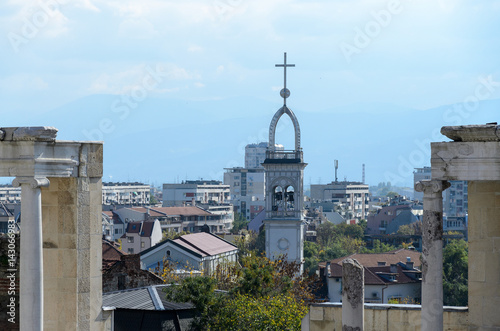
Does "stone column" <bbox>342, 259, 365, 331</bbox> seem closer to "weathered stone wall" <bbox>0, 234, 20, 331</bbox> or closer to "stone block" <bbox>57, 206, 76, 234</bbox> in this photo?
"stone block" <bbox>57, 206, 76, 234</bbox>

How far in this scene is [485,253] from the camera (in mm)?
15219

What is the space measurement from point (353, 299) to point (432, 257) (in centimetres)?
185

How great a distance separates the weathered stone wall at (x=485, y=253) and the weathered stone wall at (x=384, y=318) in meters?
0.44

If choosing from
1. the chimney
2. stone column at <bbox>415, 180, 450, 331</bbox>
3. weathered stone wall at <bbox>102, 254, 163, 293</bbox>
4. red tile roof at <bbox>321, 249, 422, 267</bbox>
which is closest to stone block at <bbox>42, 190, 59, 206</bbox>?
stone column at <bbox>415, 180, 450, 331</bbox>

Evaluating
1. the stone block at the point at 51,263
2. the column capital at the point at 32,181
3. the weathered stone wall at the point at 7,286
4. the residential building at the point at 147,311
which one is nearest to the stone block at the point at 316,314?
the stone block at the point at 51,263

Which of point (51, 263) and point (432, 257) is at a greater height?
point (432, 257)

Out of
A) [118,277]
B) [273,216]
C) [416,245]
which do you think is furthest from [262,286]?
[416,245]

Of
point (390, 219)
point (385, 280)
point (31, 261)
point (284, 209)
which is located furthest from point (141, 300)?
point (390, 219)

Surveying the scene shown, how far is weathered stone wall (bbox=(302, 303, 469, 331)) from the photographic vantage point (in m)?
15.8

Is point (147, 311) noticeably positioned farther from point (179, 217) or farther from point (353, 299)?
point (179, 217)

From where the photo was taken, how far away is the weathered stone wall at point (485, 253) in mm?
15180

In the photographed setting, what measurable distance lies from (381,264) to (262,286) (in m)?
40.4

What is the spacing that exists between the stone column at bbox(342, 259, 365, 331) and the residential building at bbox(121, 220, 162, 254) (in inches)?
3643

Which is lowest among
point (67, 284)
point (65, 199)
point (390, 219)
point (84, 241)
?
point (390, 219)
